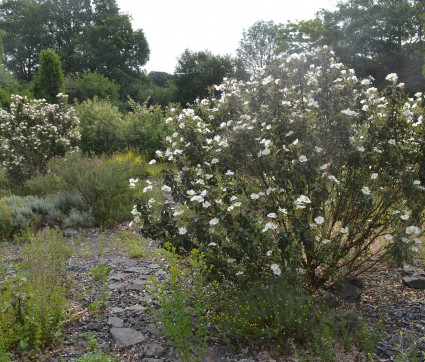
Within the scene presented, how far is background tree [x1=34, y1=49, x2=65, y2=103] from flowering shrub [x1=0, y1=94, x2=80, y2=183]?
45.7ft

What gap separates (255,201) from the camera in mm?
3031

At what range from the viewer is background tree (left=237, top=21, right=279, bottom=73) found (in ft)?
104

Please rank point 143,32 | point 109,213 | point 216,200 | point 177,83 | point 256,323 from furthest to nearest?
point 143,32 < point 177,83 < point 109,213 < point 216,200 < point 256,323

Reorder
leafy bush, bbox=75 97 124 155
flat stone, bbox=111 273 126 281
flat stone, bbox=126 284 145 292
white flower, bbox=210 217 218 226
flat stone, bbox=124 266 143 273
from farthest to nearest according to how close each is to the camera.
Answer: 1. leafy bush, bbox=75 97 124 155
2. flat stone, bbox=124 266 143 273
3. flat stone, bbox=111 273 126 281
4. flat stone, bbox=126 284 145 292
5. white flower, bbox=210 217 218 226

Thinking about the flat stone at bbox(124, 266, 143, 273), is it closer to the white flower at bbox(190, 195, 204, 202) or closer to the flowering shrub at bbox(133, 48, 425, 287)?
the flowering shrub at bbox(133, 48, 425, 287)

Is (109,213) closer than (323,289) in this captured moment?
No

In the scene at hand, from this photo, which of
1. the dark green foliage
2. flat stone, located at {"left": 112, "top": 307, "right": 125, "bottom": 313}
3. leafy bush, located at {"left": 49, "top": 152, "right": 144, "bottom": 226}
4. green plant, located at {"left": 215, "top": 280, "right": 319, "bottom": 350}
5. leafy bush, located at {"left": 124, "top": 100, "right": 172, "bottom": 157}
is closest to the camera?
green plant, located at {"left": 215, "top": 280, "right": 319, "bottom": 350}

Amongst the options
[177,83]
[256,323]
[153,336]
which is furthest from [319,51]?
[177,83]

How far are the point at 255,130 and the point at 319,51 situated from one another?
2.95 feet

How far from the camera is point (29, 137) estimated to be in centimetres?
850

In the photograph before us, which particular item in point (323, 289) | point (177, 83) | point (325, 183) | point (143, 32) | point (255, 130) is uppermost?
point (143, 32)

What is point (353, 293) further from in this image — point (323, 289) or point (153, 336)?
point (153, 336)

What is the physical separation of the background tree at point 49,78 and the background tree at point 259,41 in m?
15.1

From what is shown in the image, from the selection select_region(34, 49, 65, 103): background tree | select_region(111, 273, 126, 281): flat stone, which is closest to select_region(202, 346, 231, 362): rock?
select_region(111, 273, 126, 281): flat stone
